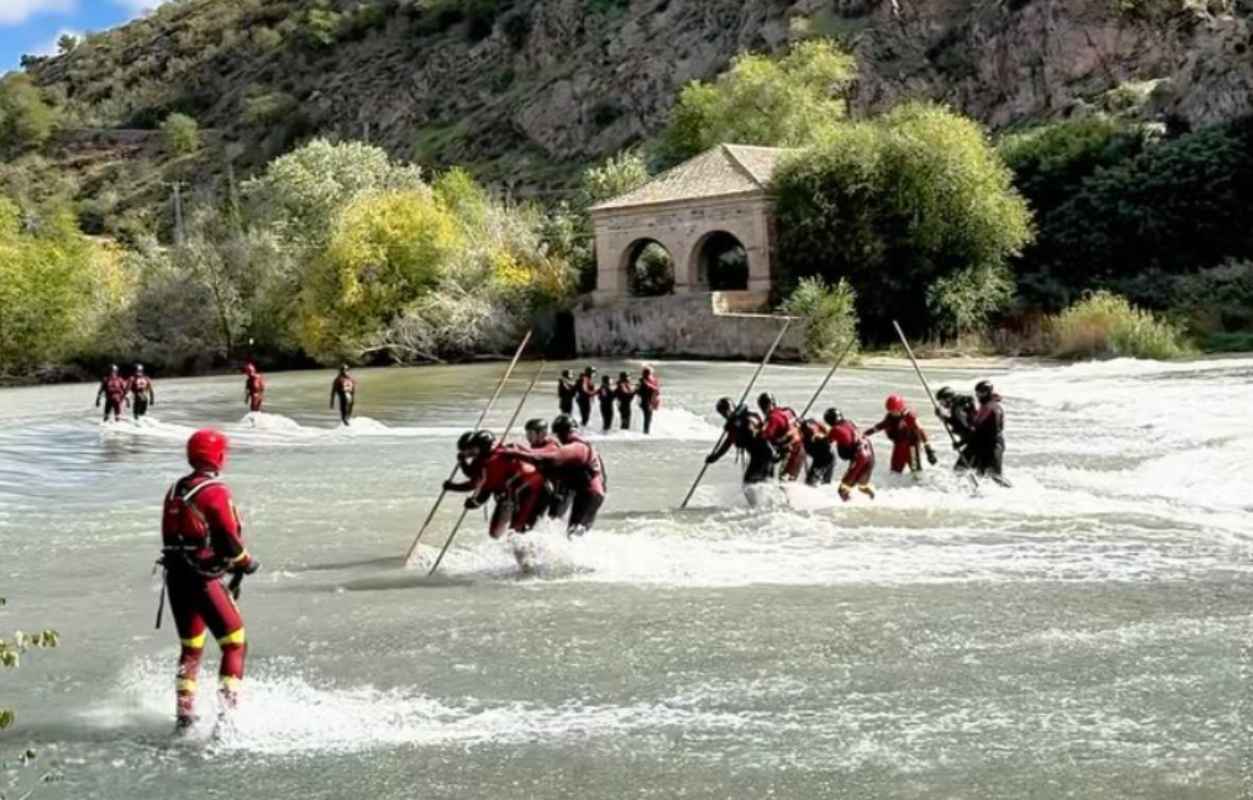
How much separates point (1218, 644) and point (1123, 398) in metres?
20.2

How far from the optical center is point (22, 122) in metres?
127

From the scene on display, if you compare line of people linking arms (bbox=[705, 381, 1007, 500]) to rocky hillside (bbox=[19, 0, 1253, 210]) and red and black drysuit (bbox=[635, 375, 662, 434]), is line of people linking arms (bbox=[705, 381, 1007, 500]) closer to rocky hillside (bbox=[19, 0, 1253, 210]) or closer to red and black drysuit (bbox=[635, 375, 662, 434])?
red and black drysuit (bbox=[635, 375, 662, 434])

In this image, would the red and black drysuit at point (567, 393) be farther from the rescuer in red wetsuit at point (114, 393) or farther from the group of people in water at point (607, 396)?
the rescuer in red wetsuit at point (114, 393)

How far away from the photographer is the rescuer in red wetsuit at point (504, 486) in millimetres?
13406

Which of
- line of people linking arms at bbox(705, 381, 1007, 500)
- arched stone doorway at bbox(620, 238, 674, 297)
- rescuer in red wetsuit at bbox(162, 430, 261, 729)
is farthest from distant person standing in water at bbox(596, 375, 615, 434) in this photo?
arched stone doorway at bbox(620, 238, 674, 297)

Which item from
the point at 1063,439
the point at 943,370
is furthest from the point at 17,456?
the point at 943,370

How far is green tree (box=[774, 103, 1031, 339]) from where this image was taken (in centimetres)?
4694

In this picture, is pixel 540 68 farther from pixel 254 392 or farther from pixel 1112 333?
pixel 254 392

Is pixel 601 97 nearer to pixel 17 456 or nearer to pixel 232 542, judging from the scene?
→ pixel 17 456

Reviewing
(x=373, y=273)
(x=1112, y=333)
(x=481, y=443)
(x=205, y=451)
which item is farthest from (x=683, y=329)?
(x=205, y=451)

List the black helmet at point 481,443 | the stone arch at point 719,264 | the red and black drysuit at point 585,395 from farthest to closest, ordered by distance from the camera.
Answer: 1. the stone arch at point 719,264
2. the red and black drysuit at point 585,395
3. the black helmet at point 481,443

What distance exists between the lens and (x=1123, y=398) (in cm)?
2923

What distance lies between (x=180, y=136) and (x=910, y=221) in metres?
87.0

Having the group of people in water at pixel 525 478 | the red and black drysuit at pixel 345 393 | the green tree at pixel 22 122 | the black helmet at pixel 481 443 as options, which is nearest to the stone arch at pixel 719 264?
the red and black drysuit at pixel 345 393
